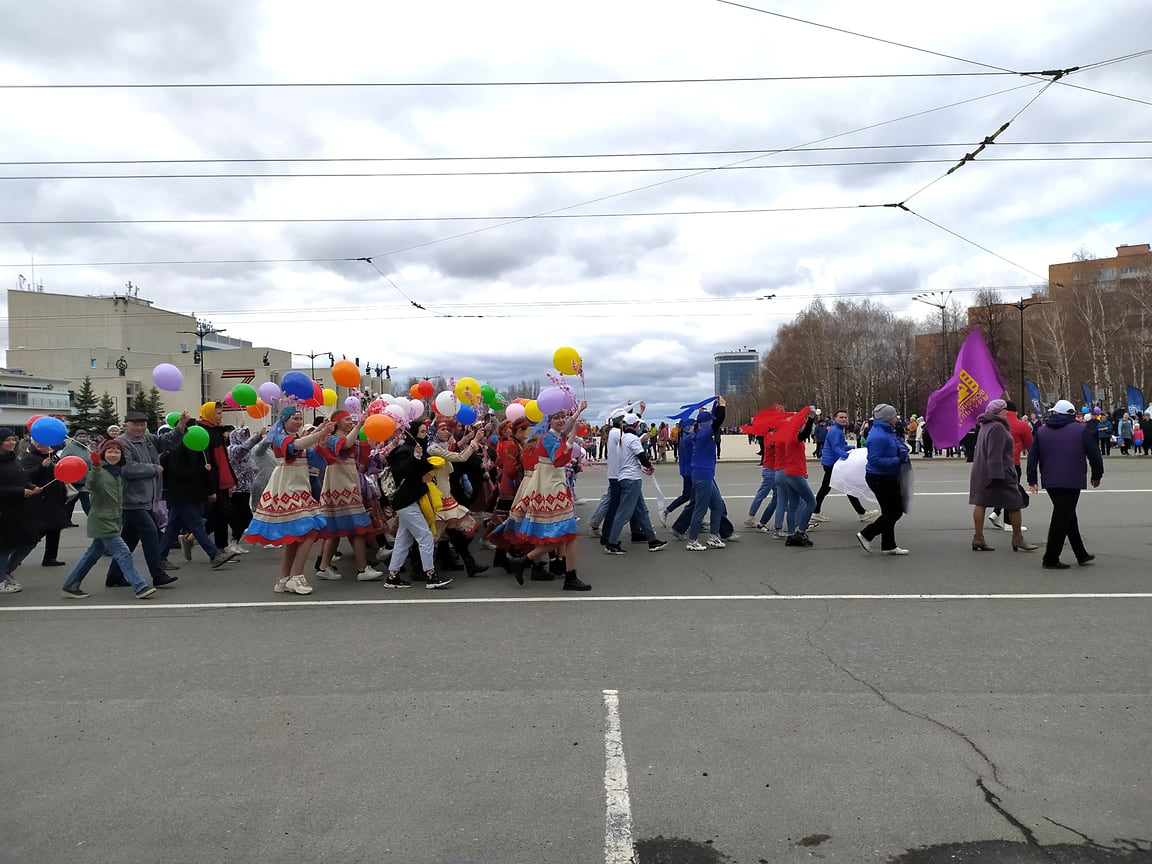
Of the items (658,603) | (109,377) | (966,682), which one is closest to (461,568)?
(658,603)

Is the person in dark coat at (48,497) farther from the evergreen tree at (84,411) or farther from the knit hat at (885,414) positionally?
the evergreen tree at (84,411)

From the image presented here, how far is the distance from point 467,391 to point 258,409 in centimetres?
260

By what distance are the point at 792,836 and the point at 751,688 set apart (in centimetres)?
165

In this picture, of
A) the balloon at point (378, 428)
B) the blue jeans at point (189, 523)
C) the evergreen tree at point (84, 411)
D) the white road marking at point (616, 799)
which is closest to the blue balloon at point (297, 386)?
the balloon at point (378, 428)

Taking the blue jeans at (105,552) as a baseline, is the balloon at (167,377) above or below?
above

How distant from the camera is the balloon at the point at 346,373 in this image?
27.1ft

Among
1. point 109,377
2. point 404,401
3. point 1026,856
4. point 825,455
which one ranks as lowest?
point 1026,856

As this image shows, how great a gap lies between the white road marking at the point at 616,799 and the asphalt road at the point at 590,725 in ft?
0.05

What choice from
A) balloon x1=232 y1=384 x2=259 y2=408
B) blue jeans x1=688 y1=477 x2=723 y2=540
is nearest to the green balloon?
balloon x1=232 y1=384 x2=259 y2=408

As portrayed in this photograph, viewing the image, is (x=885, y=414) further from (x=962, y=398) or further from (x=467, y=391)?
(x=467, y=391)

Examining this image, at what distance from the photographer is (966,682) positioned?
485 cm

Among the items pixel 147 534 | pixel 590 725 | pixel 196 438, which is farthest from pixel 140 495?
pixel 590 725

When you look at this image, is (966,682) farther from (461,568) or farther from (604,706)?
(461,568)

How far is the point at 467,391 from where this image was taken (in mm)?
10719
